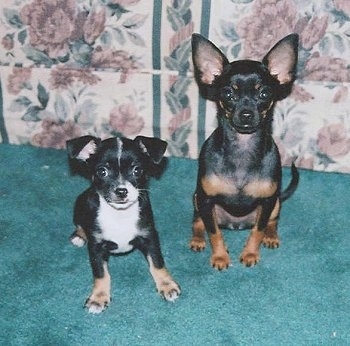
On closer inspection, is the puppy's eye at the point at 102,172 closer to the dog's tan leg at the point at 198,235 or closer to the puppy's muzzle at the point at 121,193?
the puppy's muzzle at the point at 121,193

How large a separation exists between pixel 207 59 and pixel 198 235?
91 centimetres

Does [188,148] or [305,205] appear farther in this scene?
[188,148]

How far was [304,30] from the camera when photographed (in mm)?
3273

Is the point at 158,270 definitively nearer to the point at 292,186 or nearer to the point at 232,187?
the point at 232,187

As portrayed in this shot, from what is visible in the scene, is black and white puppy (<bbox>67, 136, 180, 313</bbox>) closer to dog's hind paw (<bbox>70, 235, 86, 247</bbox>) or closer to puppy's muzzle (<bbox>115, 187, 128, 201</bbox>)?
puppy's muzzle (<bbox>115, 187, 128, 201</bbox>)

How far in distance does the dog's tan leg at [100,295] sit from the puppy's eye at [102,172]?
435 mm

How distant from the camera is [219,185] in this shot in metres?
2.88

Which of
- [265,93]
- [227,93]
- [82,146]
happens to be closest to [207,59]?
[227,93]

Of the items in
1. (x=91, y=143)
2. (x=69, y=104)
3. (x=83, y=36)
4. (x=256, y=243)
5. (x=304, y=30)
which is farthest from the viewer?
(x=69, y=104)

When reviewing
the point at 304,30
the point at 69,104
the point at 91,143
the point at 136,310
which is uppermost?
the point at 304,30

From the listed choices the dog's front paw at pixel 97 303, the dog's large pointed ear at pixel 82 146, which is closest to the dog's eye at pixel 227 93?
the dog's large pointed ear at pixel 82 146

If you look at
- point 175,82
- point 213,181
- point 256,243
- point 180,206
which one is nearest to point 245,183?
point 213,181

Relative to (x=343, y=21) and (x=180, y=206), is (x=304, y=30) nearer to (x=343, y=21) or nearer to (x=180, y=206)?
(x=343, y=21)

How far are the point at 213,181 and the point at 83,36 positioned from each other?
1.24 m
